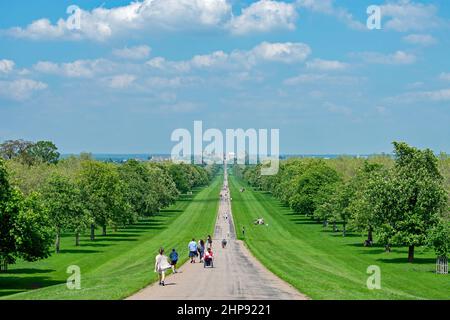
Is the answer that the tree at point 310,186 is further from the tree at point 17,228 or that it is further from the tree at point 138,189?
the tree at point 17,228

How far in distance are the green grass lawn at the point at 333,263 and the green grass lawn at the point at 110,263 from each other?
8983mm

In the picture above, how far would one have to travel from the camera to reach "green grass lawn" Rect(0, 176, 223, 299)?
39875mm

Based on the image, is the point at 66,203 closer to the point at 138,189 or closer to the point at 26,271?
the point at 26,271

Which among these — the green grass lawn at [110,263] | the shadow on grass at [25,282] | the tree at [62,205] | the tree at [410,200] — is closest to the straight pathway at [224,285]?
the green grass lawn at [110,263]

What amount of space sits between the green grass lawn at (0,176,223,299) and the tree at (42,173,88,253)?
308cm

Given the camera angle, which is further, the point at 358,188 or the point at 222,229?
the point at 222,229

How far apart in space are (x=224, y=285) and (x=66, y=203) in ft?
181

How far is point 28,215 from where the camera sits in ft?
193

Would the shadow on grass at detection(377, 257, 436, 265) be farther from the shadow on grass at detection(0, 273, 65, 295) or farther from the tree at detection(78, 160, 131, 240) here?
the tree at detection(78, 160, 131, 240)

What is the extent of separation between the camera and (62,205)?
91.3 meters

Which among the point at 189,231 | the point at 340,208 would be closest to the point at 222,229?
the point at 189,231

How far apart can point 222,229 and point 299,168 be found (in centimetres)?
5680

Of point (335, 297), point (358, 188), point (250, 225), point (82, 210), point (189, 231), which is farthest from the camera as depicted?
point (250, 225)
